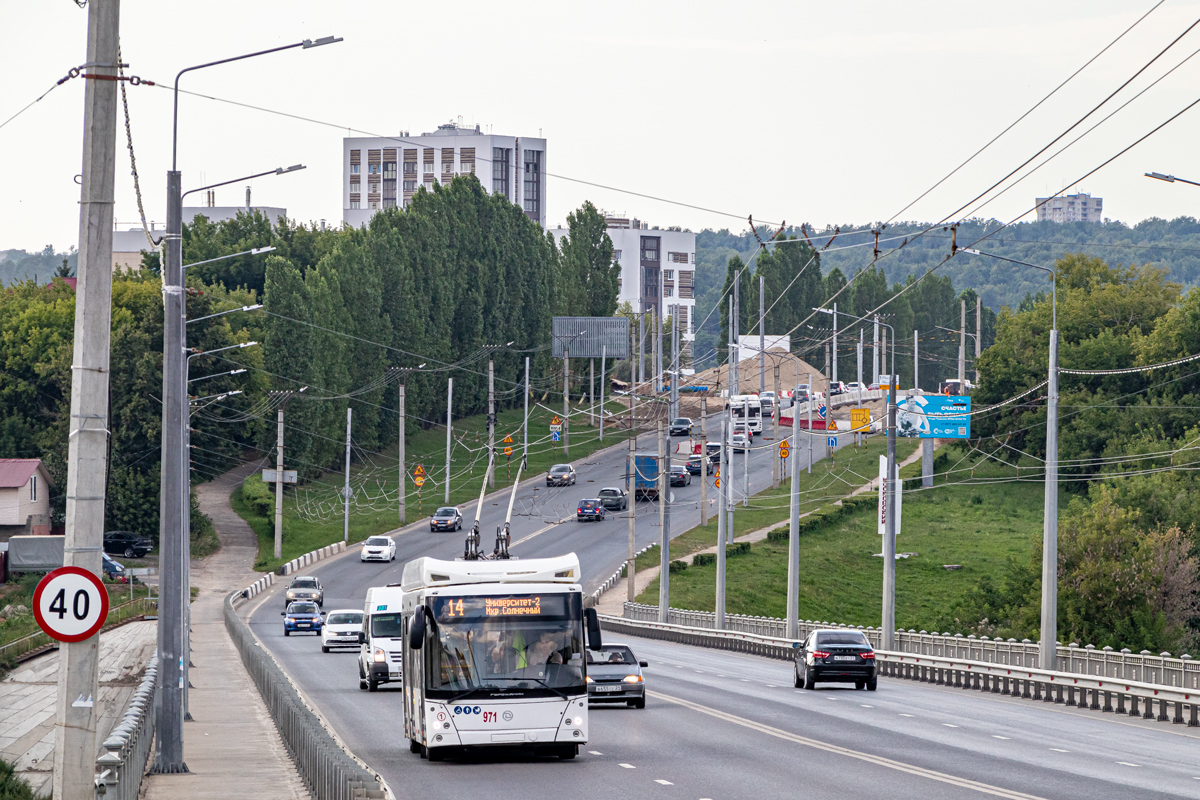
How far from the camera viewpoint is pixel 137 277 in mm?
113812

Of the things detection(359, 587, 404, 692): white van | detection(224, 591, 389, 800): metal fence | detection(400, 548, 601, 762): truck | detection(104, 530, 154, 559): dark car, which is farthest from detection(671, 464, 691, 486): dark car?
detection(400, 548, 601, 762): truck

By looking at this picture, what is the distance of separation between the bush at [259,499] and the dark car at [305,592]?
26.5 meters

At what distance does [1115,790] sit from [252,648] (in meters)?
24.3

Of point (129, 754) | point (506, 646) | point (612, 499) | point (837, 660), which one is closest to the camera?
point (129, 754)

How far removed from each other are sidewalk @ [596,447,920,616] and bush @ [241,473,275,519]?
24459 mm

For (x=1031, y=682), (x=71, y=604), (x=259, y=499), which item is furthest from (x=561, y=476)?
(x=71, y=604)

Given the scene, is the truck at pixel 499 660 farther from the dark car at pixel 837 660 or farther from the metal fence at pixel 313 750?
the dark car at pixel 837 660

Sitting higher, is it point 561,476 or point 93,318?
point 93,318

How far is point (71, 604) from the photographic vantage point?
37.3ft

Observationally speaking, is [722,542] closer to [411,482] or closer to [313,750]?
[313,750]

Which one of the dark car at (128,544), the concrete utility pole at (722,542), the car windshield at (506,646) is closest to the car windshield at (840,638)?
the concrete utility pole at (722,542)

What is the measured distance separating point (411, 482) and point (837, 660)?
69.3 metres

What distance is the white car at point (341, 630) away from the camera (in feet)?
163

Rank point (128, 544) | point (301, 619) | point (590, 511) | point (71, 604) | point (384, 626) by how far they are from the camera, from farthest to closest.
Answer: point (590, 511)
point (128, 544)
point (301, 619)
point (384, 626)
point (71, 604)
